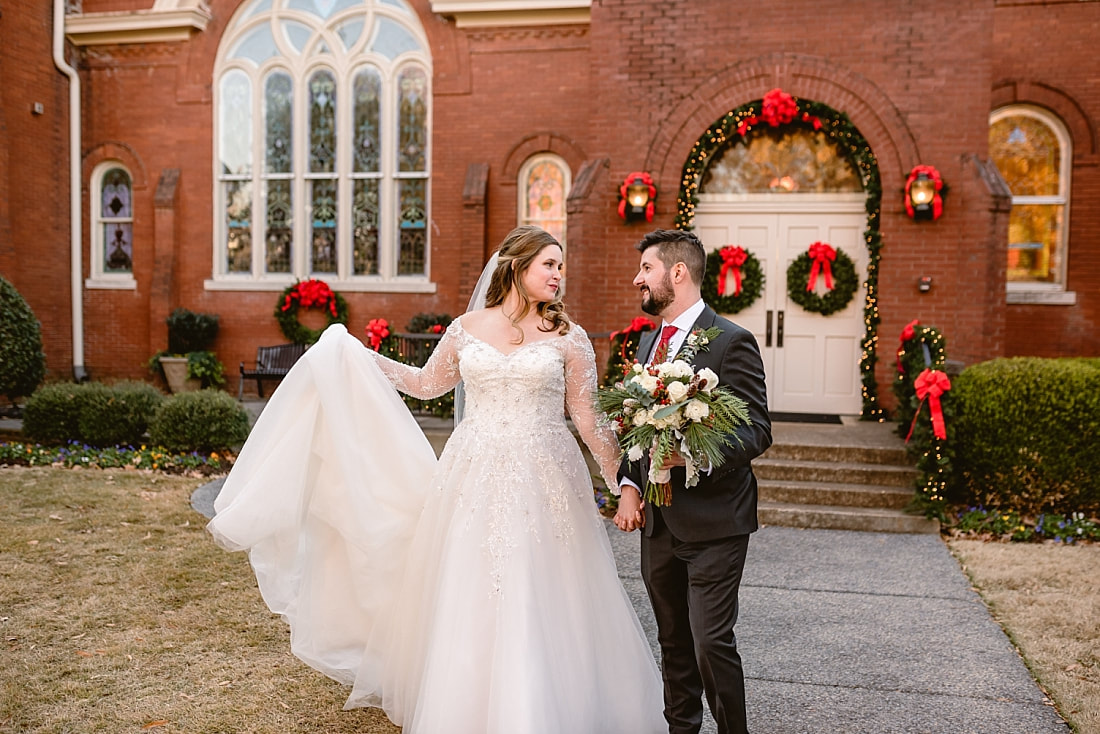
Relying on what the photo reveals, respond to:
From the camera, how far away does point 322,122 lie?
15.0 metres

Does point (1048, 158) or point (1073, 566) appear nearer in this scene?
point (1073, 566)

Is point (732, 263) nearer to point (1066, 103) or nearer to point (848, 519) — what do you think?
point (848, 519)

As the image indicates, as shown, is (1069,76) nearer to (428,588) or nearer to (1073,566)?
(1073,566)

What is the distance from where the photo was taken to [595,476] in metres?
9.19

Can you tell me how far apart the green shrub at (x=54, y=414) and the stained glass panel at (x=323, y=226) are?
517cm

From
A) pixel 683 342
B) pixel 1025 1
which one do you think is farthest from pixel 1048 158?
pixel 683 342

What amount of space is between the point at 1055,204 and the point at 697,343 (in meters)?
12.2

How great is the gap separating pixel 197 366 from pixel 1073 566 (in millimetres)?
12588

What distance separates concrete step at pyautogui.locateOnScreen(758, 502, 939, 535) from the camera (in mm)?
7773

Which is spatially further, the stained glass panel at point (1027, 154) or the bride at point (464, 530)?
the stained glass panel at point (1027, 154)

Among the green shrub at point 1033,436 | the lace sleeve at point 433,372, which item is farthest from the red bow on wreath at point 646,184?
the lace sleeve at point 433,372

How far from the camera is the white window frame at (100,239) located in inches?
608

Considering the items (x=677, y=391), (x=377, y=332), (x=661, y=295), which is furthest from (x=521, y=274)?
(x=377, y=332)

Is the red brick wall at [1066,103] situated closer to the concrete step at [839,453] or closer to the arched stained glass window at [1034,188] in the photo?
the arched stained glass window at [1034,188]
